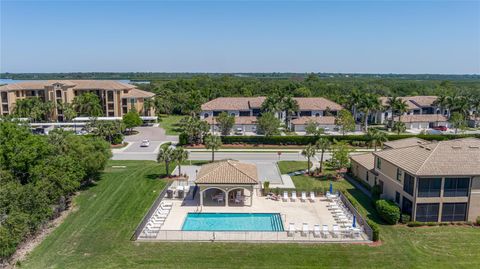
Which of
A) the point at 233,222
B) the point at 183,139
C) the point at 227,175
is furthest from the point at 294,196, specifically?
the point at 183,139

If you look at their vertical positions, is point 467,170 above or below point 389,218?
above

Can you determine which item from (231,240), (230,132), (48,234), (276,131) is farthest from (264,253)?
(230,132)

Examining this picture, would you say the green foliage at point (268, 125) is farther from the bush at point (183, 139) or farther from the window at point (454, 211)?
the window at point (454, 211)

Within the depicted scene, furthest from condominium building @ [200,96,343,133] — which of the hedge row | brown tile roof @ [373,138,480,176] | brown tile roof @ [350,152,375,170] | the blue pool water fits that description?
the blue pool water

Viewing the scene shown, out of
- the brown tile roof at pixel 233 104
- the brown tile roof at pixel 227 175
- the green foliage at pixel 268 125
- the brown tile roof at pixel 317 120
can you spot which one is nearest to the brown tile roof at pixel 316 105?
the brown tile roof at pixel 317 120

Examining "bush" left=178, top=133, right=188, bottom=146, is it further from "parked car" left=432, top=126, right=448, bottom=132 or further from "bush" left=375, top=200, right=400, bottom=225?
"parked car" left=432, top=126, right=448, bottom=132

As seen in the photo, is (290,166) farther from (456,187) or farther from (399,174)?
(456,187)

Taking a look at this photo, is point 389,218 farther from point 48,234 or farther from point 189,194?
point 48,234
